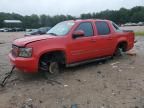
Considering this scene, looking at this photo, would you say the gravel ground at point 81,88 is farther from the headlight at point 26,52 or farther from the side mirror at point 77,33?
the side mirror at point 77,33

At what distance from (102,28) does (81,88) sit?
3.58m

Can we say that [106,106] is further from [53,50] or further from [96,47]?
[96,47]

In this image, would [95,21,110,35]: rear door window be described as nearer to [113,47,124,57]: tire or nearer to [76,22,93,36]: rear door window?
[76,22,93,36]: rear door window

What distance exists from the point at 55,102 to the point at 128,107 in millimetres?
1653

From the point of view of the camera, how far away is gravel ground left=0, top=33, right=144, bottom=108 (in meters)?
6.64

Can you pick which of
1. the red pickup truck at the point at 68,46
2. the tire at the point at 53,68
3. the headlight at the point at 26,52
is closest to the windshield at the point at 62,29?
the red pickup truck at the point at 68,46

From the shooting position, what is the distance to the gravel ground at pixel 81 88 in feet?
21.8

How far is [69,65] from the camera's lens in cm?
937

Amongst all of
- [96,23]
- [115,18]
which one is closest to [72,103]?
[96,23]

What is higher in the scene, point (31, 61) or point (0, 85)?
point (31, 61)

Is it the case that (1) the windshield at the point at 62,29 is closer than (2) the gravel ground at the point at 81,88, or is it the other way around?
(2) the gravel ground at the point at 81,88

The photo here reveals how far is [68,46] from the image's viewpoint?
9.12m

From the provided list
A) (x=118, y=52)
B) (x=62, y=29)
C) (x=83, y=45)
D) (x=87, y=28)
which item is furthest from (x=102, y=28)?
(x=62, y=29)

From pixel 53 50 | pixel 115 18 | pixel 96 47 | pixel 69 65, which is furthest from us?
pixel 115 18
